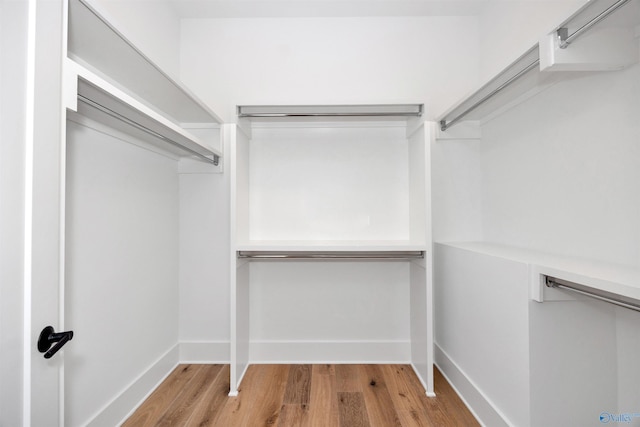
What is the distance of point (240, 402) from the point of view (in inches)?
67.2

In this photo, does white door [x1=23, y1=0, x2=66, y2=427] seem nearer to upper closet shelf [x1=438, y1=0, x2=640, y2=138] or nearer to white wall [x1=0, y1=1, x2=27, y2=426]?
white wall [x1=0, y1=1, x2=27, y2=426]

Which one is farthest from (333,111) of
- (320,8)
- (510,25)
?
(510,25)

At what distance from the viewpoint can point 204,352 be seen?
2.19 meters

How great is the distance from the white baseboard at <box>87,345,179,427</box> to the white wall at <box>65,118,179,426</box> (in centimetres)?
3

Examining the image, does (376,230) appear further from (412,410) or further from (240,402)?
(240,402)

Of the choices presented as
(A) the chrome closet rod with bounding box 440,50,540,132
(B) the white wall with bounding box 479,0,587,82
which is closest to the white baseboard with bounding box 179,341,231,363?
(A) the chrome closet rod with bounding box 440,50,540,132

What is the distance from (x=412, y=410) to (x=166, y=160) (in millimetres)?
2059

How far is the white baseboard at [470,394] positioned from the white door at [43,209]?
165 centimetres

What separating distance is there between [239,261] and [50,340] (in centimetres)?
106

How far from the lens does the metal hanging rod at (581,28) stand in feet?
2.84

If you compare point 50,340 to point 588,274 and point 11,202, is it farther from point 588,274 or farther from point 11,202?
point 588,274

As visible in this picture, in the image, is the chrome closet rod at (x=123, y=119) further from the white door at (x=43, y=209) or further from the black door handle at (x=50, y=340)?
the black door handle at (x=50, y=340)

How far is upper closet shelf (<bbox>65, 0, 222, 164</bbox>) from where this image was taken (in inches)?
37.7

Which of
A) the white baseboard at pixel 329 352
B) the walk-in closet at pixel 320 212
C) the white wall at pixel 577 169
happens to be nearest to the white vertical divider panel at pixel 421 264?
the walk-in closet at pixel 320 212
